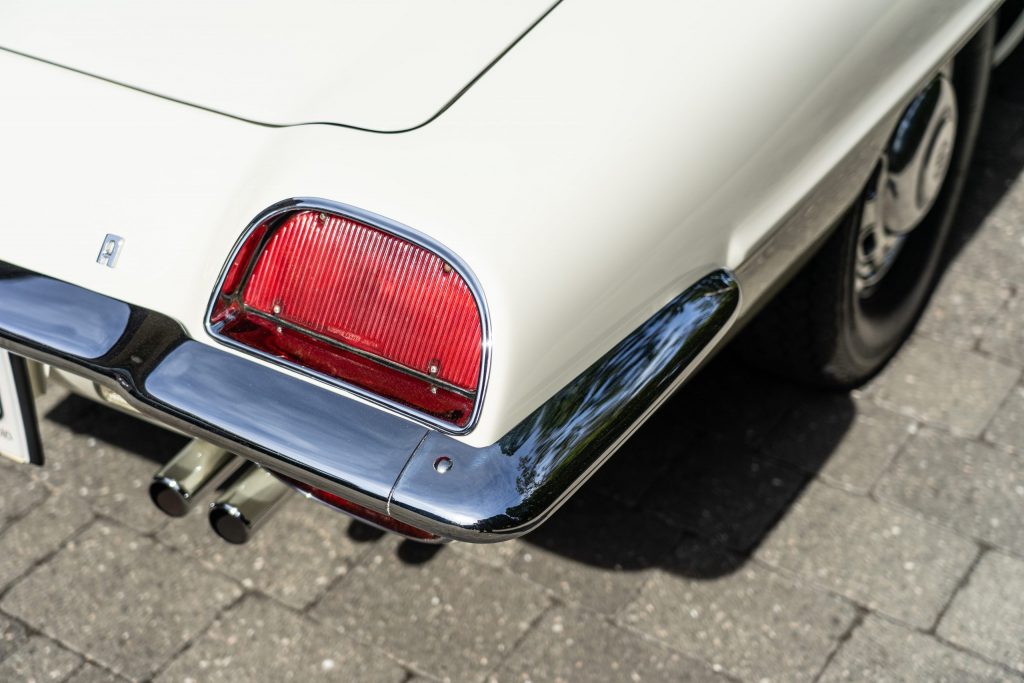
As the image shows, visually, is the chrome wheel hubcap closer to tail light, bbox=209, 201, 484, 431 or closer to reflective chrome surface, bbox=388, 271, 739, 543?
reflective chrome surface, bbox=388, 271, 739, 543

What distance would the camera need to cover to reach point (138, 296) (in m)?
1.72

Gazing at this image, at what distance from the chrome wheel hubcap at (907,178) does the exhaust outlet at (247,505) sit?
4.44 feet

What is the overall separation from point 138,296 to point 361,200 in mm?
386

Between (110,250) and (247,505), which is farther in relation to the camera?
(247,505)

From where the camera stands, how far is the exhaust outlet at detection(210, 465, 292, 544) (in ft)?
6.35

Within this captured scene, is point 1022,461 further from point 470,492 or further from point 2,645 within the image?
point 2,645

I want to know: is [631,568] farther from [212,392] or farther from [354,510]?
[212,392]

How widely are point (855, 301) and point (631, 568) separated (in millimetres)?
806

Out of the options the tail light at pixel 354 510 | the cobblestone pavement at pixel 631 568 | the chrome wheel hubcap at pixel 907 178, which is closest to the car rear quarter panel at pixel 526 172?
the tail light at pixel 354 510

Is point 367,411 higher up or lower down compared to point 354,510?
higher up

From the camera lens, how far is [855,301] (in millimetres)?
2658

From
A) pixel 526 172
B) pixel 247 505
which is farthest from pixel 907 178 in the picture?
pixel 247 505

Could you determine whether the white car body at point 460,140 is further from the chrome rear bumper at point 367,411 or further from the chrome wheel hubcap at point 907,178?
the chrome wheel hubcap at point 907,178

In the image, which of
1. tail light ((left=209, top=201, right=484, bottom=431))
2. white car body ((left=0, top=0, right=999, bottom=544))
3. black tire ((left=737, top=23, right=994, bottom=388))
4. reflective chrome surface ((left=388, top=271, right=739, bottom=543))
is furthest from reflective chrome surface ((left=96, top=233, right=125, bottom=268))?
black tire ((left=737, top=23, right=994, bottom=388))
